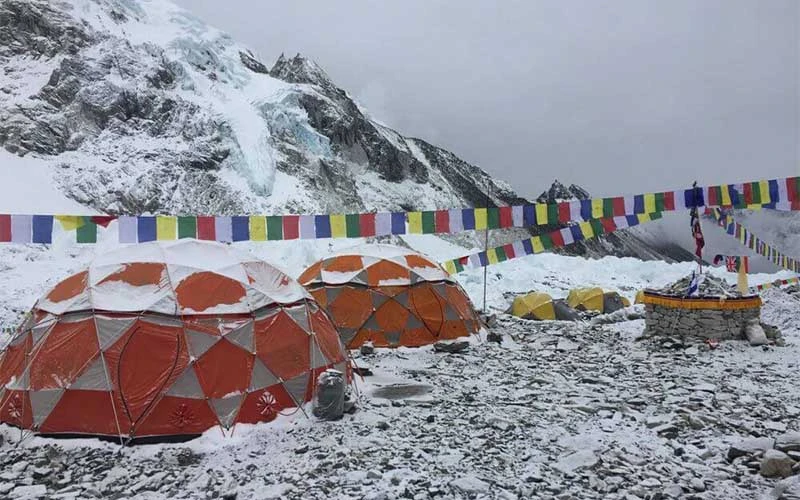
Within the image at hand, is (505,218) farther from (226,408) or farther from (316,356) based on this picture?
(226,408)

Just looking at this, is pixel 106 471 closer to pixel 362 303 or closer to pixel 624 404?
pixel 624 404

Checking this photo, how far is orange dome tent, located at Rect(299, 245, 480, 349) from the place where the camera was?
14414 millimetres

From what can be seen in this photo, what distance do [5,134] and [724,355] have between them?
4123 cm

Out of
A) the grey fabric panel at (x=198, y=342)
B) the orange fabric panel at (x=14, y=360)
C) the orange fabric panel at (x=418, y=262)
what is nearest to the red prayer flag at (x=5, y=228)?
the orange fabric panel at (x=14, y=360)

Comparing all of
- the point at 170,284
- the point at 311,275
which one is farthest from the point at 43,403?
the point at 311,275

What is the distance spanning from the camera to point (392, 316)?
47.6 ft

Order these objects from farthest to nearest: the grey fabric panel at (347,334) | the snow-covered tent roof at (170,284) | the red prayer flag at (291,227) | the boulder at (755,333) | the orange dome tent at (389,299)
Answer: the red prayer flag at (291,227) < the orange dome tent at (389,299) < the grey fabric panel at (347,334) < the boulder at (755,333) < the snow-covered tent roof at (170,284)

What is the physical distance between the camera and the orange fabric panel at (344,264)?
50.7 feet

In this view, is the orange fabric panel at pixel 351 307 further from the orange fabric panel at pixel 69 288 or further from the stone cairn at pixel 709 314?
the stone cairn at pixel 709 314

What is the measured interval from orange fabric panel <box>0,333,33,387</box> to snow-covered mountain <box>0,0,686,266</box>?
28.4m

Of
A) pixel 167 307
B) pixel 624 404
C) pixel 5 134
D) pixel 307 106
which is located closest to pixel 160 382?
pixel 167 307

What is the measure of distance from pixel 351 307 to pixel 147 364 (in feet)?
24.5

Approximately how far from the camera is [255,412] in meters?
7.78

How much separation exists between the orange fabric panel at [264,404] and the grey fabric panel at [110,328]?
2.02 metres
